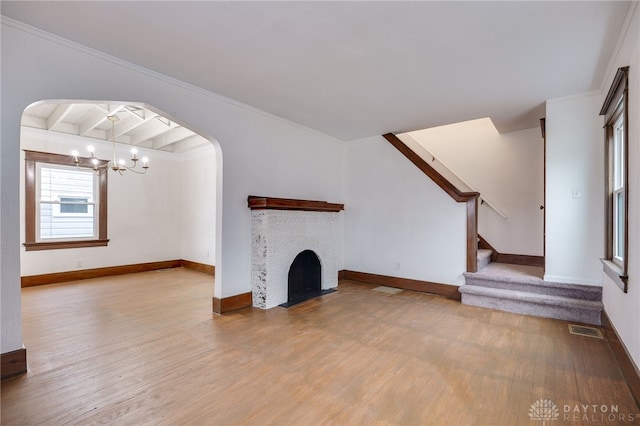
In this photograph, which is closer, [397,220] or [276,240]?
[276,240]

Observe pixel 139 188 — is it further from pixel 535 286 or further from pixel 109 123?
pixel 535 286

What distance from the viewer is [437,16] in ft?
6.79

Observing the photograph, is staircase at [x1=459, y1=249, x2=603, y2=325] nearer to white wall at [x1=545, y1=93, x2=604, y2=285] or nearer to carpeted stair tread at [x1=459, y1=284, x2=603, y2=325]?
carpeted stair tread at [x1=459, y1=284, x2=603, y2=325]

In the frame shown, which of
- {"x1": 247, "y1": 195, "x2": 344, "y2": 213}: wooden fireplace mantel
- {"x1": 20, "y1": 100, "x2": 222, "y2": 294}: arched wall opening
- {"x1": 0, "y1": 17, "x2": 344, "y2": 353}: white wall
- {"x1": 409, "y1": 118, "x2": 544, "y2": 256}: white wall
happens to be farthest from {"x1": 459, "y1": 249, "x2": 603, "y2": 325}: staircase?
{"x1": 20, "y1": 100, "x2": 222, "y2": 294}: arched wall opening

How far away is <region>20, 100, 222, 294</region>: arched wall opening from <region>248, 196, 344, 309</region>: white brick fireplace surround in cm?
153

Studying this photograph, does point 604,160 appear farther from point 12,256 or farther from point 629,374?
point 12,256

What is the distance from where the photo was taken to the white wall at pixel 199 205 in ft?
20.1

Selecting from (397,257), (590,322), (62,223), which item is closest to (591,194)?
(590,322)

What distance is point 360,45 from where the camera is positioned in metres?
2.44

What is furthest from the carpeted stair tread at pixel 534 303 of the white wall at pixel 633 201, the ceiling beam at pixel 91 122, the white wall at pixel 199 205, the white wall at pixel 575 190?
the ceiling beam at pixel 91 122

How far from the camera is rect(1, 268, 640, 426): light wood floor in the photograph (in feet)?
5.91

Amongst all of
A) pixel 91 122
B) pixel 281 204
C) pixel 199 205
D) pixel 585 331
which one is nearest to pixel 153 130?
pixel 91 122

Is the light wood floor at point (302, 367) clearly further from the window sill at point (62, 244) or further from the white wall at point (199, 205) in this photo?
the white wall at point (199, 205)

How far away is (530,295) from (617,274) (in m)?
1.34
